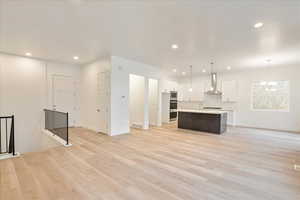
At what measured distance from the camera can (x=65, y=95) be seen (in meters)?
6.42

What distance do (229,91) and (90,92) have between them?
7126 mm

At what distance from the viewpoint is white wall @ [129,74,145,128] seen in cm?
664

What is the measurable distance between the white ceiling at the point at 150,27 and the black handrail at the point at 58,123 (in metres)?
2.14

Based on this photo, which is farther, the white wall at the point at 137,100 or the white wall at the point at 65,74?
the white wall at the point at 137,100

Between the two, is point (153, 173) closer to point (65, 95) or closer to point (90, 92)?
point (90, 92)

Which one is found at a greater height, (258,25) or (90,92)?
(258,25)

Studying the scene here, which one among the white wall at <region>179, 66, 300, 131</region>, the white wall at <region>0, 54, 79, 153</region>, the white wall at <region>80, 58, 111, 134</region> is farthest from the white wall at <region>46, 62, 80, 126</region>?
the white wall at <region>179, 66, 300, 131</region>

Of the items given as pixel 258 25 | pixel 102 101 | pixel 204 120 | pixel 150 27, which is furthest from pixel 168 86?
pixel 258 25

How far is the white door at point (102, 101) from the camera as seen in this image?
5461mm

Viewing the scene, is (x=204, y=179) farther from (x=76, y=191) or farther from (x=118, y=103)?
(x=118, y=103)

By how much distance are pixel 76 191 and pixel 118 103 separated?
11.6ft

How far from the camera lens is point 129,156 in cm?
352

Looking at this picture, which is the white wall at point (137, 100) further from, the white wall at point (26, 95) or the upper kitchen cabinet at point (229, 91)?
the upper kitchen cabinet at point (229, 91)

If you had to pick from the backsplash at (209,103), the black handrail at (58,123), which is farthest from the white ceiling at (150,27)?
the backsplash at (209,103)
